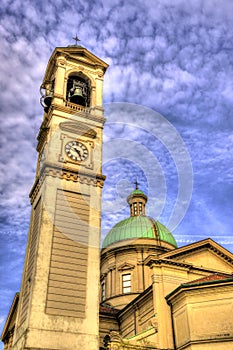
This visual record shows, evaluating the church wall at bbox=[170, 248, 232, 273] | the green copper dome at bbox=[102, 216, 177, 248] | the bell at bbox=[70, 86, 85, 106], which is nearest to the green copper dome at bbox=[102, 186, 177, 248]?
the green copper dome at bbox=[102, 216, 177, 248]

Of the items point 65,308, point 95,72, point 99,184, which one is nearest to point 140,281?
point 99,184

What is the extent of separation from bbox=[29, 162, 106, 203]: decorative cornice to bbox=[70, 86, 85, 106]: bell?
7.12 meters

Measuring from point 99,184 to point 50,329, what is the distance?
9934mm

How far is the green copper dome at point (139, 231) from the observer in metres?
41.7

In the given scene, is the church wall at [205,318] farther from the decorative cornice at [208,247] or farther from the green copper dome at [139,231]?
the green copper dome at [139,231]

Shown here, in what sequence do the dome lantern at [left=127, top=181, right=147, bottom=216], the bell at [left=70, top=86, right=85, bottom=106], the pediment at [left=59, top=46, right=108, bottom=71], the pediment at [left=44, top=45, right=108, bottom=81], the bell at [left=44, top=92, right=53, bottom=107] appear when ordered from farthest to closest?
1. the dome lantern at [left=127, top=181, right=147, bottom=216]
2. the pediment at [left=59, top=46, right=108, bottom=71]
3. the pediment at [left=44, top=45, right=108, bottom=81]
4. the bell at [left=44, top=92, right=53, bottom=107]
5. the bell at [left=70, top=86, right=85, bottom=106]

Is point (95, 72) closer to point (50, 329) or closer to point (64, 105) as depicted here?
point (64, 105)

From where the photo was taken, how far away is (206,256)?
99.8 feet

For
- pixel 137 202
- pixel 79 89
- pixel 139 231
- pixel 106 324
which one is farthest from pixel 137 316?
pixel 137 202

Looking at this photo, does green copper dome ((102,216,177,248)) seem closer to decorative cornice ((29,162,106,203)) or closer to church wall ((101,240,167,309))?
church wall ((101,240,167,309))

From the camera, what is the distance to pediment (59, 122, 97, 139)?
91.2 ft

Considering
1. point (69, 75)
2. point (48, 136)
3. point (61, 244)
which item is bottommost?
point (61, 244)

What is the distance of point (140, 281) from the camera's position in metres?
37.2

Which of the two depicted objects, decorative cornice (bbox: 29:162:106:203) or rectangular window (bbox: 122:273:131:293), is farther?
rectangular window (bbox: 122:273:131:293)
